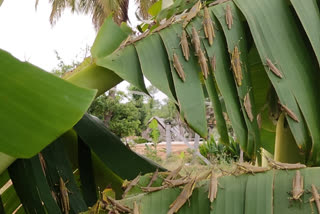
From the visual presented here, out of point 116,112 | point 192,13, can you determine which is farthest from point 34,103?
point 116,112

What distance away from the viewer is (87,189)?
2.32 ft

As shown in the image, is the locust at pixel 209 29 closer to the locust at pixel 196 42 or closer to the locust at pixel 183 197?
the locust at pixel 196 42

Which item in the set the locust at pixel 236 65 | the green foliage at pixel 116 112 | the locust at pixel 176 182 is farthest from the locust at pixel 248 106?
the green foliage at pixel 116 112

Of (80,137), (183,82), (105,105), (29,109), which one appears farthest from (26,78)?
(105,105)

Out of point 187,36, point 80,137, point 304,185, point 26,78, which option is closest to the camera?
point 26,78

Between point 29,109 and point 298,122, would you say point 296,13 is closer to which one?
point 298,122

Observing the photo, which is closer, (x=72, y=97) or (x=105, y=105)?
(x=72, y=97)

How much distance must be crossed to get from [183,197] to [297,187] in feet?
0.43

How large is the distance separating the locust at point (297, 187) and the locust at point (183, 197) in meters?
0.12

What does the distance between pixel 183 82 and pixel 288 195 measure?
194 millimetres

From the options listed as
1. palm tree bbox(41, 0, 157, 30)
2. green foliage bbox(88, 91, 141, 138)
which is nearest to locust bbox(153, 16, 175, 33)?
palm tree bbox(41, 0, 157, 30)

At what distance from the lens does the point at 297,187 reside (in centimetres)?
46

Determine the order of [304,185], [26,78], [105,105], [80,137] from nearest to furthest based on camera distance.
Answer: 1. [26,78]
2. [304,185]
3. [80,137]
4. [105,105]

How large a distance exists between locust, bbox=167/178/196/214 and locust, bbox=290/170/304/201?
12cm
